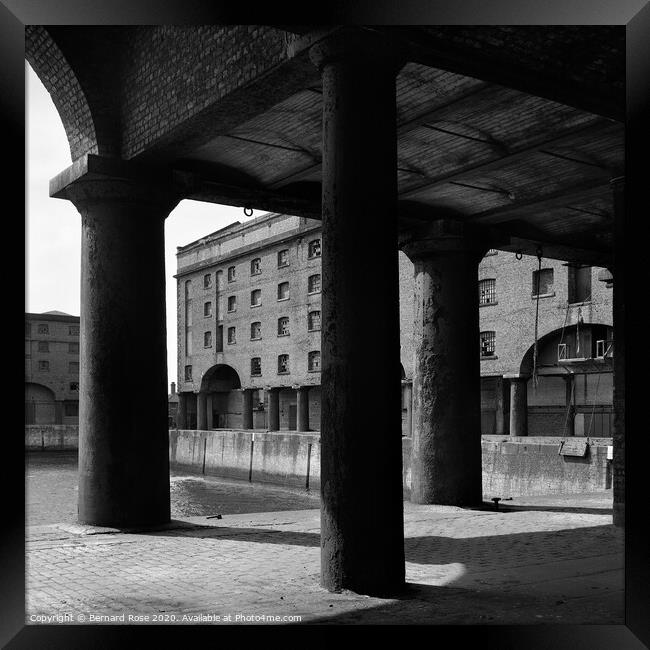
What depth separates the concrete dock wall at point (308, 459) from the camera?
78.4 feet

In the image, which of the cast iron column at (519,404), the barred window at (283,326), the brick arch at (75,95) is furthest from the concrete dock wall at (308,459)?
the brick arch at (75,95)

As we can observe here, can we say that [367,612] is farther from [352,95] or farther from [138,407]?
[138,407]

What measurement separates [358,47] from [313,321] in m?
35.6

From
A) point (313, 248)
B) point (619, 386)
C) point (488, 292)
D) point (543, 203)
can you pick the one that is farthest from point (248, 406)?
point (619, 386)

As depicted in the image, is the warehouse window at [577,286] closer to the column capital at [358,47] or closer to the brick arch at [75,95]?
the brick arch at [75,95]

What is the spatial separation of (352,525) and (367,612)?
0.76m

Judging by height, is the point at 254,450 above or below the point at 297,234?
below

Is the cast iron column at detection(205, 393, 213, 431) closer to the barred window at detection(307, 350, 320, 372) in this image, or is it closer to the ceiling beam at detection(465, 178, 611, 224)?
the barred window at detection(307, 350, 320, 372)

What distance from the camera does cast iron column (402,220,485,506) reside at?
12.7 meters

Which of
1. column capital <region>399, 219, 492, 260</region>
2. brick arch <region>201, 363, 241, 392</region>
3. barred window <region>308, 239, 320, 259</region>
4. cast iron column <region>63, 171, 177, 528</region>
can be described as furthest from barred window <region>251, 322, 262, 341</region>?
cast iron column <region>63, 171, 177, 528</region>

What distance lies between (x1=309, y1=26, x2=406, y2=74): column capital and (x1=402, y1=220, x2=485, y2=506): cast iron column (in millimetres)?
6318

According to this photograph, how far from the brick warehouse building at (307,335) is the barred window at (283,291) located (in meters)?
0.06
